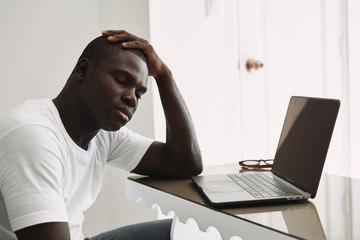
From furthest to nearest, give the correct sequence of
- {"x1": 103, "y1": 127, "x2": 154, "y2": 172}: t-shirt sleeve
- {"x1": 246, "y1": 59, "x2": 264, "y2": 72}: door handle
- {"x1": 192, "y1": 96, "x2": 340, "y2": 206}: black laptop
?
{"x1": 246, "y1": 59, "x2": 264, "y2": 72}: door handle, {"x1": 103, "y1": 127, "x2": 154, "y2": 172}: t-shirt sleeve, {"x1": 192, "y1": 96, "x2": 340, "y2": 206}: black laptop

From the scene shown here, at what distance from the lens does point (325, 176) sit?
4.19ft

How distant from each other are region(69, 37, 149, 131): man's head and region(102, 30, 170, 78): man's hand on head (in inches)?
1.7

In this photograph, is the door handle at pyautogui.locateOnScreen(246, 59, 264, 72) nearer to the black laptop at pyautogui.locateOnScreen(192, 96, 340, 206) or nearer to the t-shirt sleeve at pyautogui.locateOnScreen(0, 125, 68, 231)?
the black laptop at pyautogui.locateOnScreen(192, 96, 340, 206)

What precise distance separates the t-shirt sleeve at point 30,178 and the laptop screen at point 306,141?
1.64 feet

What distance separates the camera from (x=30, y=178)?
2.73 feet

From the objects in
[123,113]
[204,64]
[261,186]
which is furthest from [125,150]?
[204,64]

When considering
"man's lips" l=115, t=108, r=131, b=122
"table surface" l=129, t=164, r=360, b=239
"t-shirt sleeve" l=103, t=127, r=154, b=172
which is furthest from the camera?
"t-shirt sleeve" l=103, t=127, r=154, b=172

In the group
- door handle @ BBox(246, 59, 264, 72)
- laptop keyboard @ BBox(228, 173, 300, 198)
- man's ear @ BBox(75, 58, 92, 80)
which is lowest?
laptop keyboard @ BBox(228, 173, 300, 198)

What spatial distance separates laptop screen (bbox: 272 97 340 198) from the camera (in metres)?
0.95

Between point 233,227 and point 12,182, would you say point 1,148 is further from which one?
point 233,227

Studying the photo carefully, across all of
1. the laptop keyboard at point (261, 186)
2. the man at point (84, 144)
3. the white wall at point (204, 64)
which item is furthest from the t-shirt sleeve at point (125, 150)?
the white wall at point (204, 64)

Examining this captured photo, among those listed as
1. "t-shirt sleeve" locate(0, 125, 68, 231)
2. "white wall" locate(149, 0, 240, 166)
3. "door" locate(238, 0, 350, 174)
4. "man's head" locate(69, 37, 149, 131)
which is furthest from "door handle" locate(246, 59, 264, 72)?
"t-shirt sleeve" locate(0, 125, 68, 231)

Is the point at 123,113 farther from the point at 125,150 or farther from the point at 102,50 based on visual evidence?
the point at 125,150

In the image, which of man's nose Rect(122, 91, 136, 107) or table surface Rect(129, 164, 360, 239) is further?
man's nose Rect(122, 91, 136, 107)
